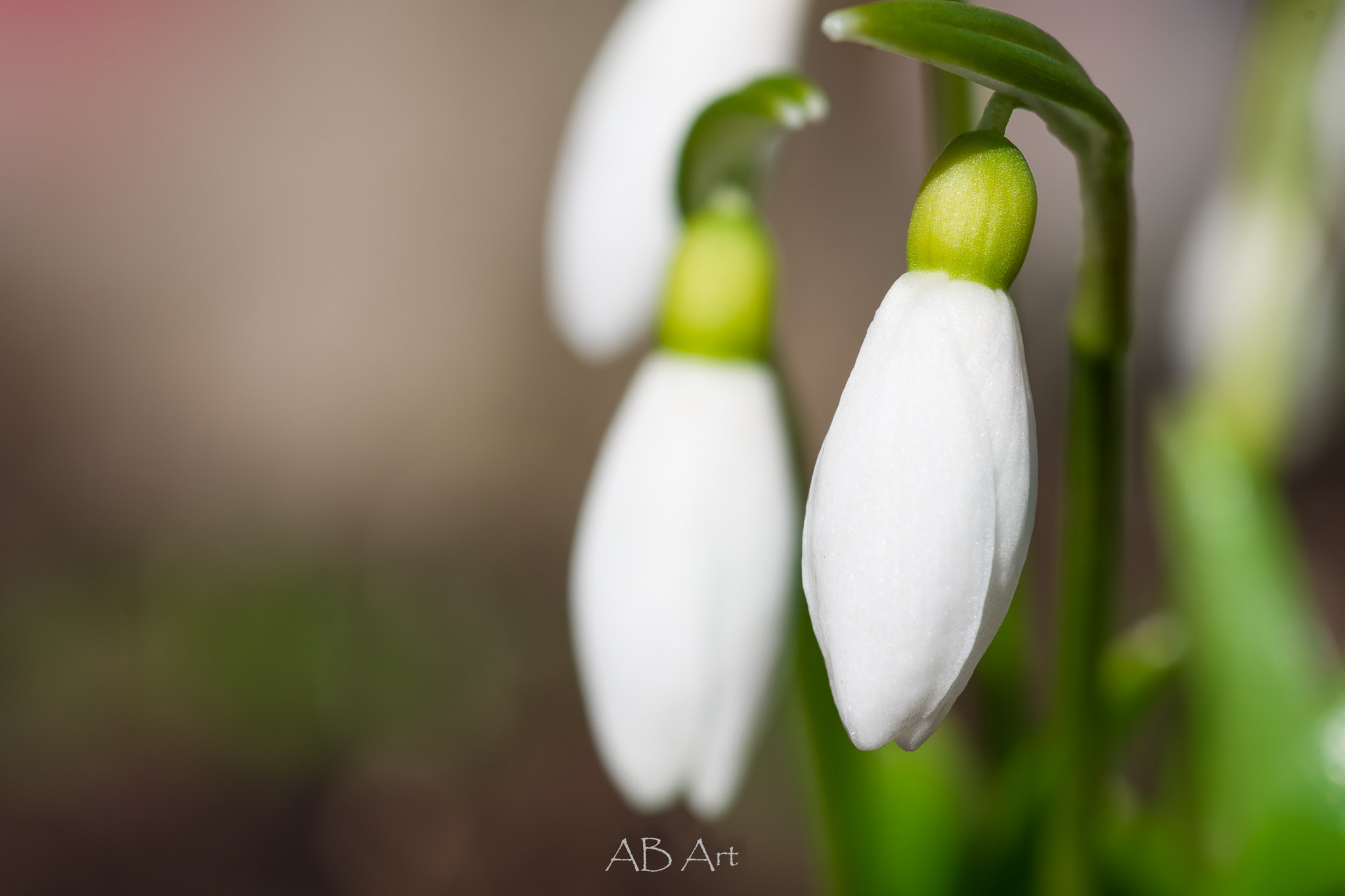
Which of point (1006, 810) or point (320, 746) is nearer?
point (1006, 810)

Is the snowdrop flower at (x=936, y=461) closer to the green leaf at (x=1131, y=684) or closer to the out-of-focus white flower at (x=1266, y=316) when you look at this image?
the green leaf at (x=1131, y=684)

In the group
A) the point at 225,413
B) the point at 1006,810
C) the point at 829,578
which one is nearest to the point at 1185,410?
the point at 1006,810

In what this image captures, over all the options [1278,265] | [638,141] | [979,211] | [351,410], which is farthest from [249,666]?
[979,211]

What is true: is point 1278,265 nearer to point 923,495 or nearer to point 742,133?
A: point 742,133

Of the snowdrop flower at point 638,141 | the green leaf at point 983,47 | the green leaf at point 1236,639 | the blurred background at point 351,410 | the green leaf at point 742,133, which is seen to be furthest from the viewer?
the blurred background at point 351,410

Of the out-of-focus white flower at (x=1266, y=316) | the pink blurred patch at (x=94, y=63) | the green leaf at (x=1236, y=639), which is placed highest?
the pink blurred patch at (x=94, y=63)

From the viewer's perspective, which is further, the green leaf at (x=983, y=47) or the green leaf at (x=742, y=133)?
the green leaf at (x=742, y=133)

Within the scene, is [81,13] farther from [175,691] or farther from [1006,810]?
[1006,810]

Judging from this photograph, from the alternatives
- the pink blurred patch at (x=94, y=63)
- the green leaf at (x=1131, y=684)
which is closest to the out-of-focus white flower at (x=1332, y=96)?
the green leaf at (x=1131, y=684)
